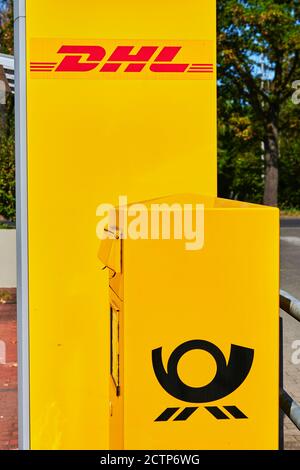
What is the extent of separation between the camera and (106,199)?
3.23 metres

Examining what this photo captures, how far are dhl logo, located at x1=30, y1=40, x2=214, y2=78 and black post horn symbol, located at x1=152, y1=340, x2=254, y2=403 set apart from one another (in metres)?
1.32

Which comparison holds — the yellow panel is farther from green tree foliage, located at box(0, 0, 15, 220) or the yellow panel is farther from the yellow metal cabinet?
green tree foliage, located at box(0, 0, 15, 220)

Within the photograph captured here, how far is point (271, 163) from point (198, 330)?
99.1ft

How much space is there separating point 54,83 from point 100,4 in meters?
0.41

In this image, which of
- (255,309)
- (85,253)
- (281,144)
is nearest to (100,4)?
(85,253)

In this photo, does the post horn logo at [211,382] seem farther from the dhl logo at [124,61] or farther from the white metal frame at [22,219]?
the dhl logo at [124,61]

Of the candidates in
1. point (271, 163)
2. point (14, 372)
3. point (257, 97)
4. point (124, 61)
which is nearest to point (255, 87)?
point (257, 97)

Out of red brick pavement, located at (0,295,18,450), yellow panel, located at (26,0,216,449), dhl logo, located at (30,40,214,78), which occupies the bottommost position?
red brick pavement, located at (0,295,18,450)

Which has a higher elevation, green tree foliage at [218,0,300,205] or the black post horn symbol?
green tree foliage at [218,0,300,205]

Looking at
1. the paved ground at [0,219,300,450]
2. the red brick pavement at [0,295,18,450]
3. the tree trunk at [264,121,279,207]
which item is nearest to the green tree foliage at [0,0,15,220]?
the paved ground at [0,219,300,450]

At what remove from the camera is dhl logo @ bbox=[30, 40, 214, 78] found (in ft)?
10.3

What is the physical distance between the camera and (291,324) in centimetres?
903

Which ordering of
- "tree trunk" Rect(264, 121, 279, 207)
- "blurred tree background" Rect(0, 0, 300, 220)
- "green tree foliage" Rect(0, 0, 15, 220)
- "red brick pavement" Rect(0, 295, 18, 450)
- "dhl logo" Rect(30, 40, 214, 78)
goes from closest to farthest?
"dhl logo" Rect(30, 40, 214, 78), "red brick pavement" Rect(0, 295, 18, 450), "green tree foliage" Rect(0, 0, 15, 220), "blurred tree background" Rect(0, 0, 300, 220), "tree trunk" Rect(264, 121, 279, 207)

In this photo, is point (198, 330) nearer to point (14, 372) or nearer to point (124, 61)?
point (124, 61)
